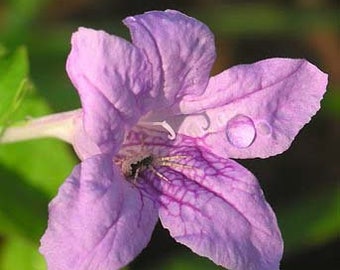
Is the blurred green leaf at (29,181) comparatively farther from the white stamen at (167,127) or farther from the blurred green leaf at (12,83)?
the white stamen at (167,127)

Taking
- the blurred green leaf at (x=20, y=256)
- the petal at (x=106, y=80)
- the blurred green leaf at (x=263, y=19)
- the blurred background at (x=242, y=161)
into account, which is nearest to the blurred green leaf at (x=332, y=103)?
the blurred background at (x=242, y=161)

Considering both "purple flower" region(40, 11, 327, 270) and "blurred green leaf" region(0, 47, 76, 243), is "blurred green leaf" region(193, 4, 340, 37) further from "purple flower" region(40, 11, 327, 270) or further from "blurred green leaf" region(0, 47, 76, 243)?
"purple flower" region(40, 11, 327, 270)

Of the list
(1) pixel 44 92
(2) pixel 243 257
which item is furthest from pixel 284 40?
(2) pixel 243 257

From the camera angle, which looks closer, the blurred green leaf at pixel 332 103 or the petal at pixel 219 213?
the petal at pixel 219 213

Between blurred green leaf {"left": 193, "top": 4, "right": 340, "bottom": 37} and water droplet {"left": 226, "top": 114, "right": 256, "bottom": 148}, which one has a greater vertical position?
water droplet {"left": 226, "top": 114, "right": 256, "bottom": 148}

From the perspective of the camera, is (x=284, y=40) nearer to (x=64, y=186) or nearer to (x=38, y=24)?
(x=38, y=24)

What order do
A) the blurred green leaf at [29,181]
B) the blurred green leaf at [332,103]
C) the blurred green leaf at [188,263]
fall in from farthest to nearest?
the blurred green leaf at [332,103] → the blurred green leaf at [188,263] → the blurred green leaf at [29,181]

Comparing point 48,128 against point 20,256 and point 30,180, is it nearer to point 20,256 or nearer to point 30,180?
point 30,180

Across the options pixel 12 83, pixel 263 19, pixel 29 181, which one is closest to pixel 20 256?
pixel 29 181

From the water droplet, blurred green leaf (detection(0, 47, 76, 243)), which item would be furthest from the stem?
blurred green leaf (detection(0, 47, 76, 243))
